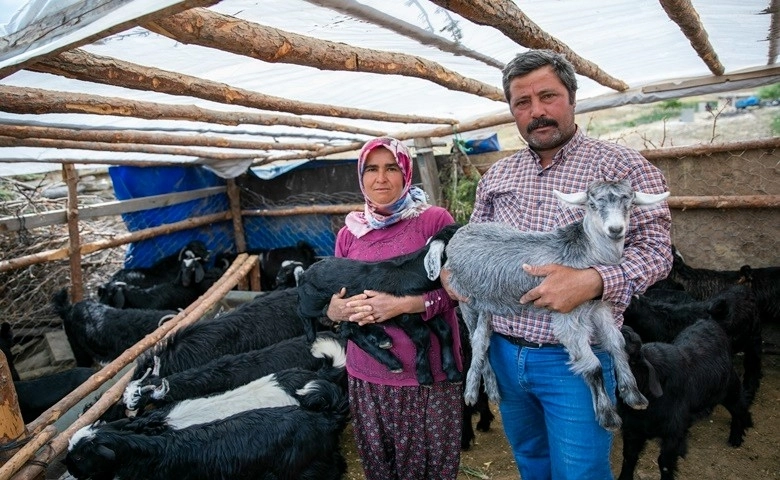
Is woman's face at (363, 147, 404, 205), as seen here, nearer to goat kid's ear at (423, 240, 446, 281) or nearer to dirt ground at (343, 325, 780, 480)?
goat kid's ear at (423, 240, 446, 281)

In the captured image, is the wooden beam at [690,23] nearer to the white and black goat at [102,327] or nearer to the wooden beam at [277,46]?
the wooden beam at [277,46]

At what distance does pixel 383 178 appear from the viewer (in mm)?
2453

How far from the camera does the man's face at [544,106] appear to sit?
1993 mm

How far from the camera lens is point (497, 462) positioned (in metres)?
4.00

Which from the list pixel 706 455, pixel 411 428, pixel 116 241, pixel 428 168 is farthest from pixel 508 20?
pixel 116 241

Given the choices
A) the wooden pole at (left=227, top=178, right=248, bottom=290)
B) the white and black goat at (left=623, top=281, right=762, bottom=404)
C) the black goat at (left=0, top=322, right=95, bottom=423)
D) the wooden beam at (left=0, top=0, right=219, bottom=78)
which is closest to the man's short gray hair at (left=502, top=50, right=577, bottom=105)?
the wooden beam at (left=0, top=0, right=219, bottom=78)

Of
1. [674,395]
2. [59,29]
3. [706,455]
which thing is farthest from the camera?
[706,455]

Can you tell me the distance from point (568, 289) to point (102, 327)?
18.5ft

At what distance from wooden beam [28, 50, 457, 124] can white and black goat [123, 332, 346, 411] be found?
167 centimetres

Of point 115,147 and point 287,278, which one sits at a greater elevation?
point 115,147

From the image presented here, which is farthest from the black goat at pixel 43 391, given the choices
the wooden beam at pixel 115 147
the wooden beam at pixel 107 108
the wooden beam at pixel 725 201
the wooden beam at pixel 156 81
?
the wooden beam at pixel 725 201

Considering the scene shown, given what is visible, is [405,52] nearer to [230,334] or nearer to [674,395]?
[674,395]

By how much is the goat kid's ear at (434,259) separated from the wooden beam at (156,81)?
1.58 m

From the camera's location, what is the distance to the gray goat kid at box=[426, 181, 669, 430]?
5.98ft
